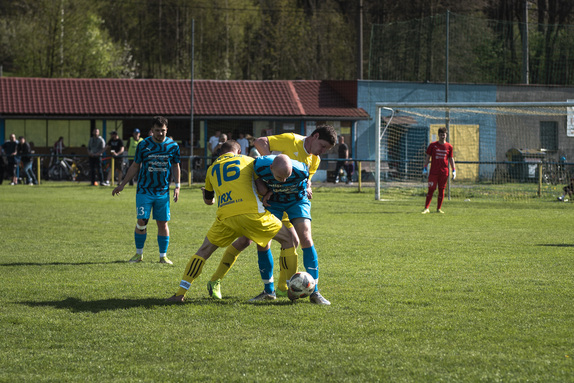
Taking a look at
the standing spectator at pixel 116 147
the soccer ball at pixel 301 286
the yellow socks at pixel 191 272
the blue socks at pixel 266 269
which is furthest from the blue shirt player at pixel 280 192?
the standing spectator at pixel 116 147

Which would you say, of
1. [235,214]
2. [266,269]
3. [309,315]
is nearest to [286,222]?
[266,269]

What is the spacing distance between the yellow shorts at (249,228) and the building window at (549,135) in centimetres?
2256

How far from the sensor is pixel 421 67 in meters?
33.6

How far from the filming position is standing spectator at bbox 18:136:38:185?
86.2 feet

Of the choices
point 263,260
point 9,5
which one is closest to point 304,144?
point 263,260

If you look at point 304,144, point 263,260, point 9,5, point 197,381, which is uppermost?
point 9,5

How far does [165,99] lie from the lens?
33.2m

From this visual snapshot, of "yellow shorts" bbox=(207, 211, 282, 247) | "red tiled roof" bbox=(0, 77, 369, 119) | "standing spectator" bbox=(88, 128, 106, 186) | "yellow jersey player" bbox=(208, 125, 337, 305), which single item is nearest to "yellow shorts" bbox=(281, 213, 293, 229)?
"yellow jersey player" bbox=(208, 125, 337, 305)

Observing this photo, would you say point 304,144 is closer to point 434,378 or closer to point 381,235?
point 434,378

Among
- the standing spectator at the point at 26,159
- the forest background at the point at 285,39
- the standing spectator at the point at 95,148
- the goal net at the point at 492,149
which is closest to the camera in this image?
the goal net at the point at 492,149

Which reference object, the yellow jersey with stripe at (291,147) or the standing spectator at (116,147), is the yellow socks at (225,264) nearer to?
the yellow jersey with stripe at (291,147)

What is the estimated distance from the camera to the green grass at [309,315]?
15.1 feet

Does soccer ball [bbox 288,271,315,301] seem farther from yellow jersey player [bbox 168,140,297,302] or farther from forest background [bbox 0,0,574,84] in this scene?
forest background [bbox 0,0,574,84]

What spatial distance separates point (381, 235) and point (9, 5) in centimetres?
5738
